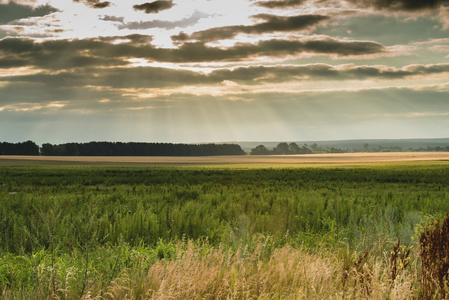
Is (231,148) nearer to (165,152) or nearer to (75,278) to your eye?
(165,152)

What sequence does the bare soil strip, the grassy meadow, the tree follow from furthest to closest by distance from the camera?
the tree, the bare soil strip, the grassy meadow

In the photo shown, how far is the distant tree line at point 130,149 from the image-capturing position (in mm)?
140500

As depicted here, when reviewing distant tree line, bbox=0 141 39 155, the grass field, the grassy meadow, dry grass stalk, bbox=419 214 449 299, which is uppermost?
distant tree line, bbox=0 141 39 155

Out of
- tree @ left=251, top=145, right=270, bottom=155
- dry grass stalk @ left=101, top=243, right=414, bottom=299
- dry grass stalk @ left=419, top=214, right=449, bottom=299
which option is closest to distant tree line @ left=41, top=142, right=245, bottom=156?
tree @ left=251, top=145, right=270, bottom=155

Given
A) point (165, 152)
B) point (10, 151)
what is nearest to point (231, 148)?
point (165, 152)

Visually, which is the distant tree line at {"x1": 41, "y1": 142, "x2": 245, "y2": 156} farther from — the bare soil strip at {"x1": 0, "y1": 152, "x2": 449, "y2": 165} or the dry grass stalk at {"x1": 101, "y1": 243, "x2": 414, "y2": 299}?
the dry grass stalk at {"x1": 101, "y1": 243, "x2": 414, "y2": 299}

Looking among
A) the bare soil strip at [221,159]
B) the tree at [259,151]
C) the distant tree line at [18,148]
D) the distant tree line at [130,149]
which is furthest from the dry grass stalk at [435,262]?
the tree at [259,151]

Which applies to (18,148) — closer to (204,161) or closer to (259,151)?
(204,161)

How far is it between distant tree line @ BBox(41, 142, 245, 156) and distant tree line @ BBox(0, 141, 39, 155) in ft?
13.3

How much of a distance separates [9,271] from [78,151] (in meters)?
144

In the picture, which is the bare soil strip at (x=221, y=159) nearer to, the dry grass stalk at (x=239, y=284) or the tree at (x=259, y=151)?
the tree at (x=259, y=151)

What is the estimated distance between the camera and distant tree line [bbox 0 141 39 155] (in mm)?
131750

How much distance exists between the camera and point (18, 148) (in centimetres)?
13275

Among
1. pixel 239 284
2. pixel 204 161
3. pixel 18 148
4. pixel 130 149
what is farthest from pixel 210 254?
pixel 130 149
